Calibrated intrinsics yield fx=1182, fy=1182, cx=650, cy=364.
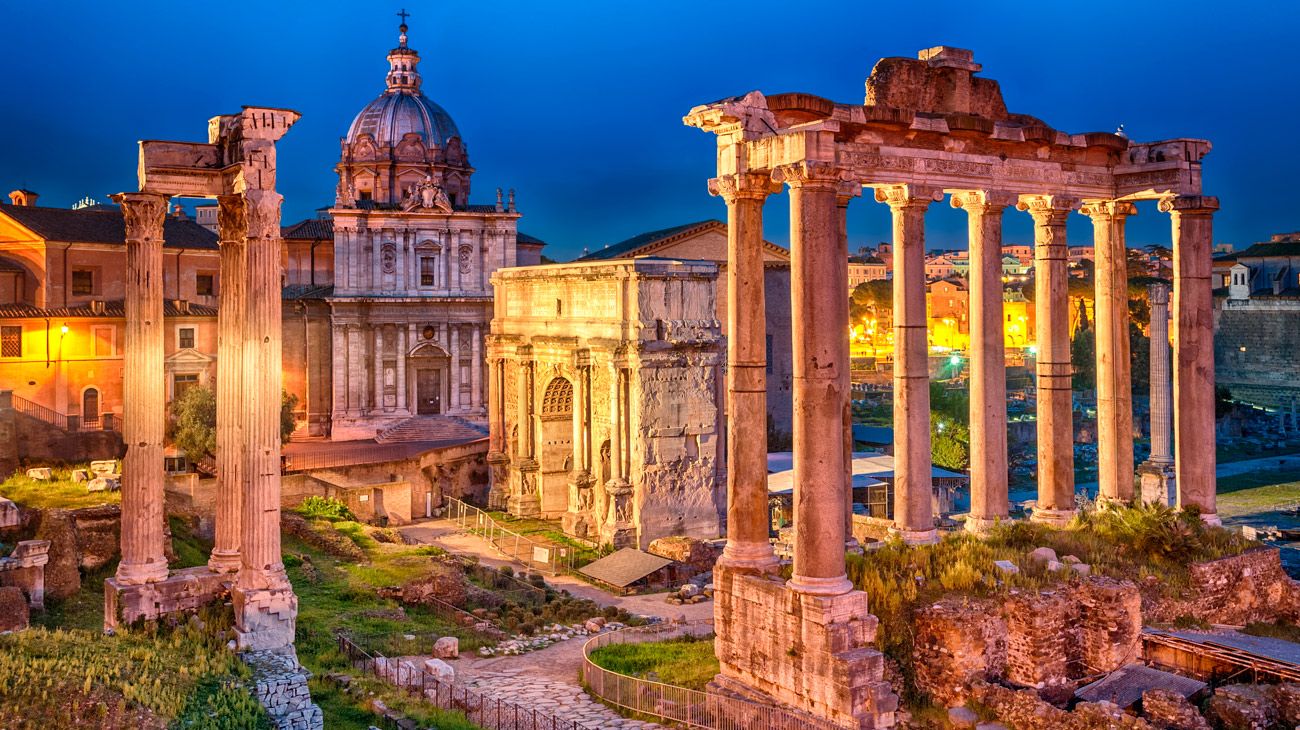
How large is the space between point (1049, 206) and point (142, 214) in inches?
544

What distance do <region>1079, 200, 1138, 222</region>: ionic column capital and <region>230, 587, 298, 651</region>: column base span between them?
45.9 feet

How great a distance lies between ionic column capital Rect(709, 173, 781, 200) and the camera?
1554 centimetres

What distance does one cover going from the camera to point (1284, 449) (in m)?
57.0

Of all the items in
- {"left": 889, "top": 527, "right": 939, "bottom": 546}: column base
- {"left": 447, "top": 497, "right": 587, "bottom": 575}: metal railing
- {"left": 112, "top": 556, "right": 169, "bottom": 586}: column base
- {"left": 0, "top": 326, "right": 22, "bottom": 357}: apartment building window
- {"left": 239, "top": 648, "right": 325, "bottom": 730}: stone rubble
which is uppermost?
{"left": 0, "top": 326, "right": 22, "bottom": 357}: apartment building window

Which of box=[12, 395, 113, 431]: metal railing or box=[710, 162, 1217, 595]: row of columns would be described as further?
box=[12, 395, 113, 431]: metal railing

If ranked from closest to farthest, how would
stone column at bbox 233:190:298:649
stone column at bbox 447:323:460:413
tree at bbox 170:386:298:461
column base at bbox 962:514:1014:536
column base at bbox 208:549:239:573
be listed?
1. stone column at bbox 233:190:298:649
2. column base at bbox 208:549:239:573
3. column base at bbox 962:514:1014:536
4. tree at bbox 170:386:298:461
5. stone column at bbox 447:323:460:413

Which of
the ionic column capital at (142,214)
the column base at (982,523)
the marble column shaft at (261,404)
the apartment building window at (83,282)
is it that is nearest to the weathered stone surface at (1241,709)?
the column base at (982,523)

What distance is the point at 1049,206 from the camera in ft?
61.5

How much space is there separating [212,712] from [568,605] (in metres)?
12.5

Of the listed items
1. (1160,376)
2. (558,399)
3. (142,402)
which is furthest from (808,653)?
(558,399)

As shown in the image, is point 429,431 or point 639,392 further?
point 429,431

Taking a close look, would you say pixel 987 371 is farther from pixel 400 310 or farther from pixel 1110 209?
pixel 400 310

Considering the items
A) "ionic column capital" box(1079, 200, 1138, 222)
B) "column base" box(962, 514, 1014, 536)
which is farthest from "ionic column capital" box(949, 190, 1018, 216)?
"column base" box(962, 514, 1014, 536)

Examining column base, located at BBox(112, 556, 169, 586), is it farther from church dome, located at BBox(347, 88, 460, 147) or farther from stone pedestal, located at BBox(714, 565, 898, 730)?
church dome, located at BBox(347, 88, 460, 147)
